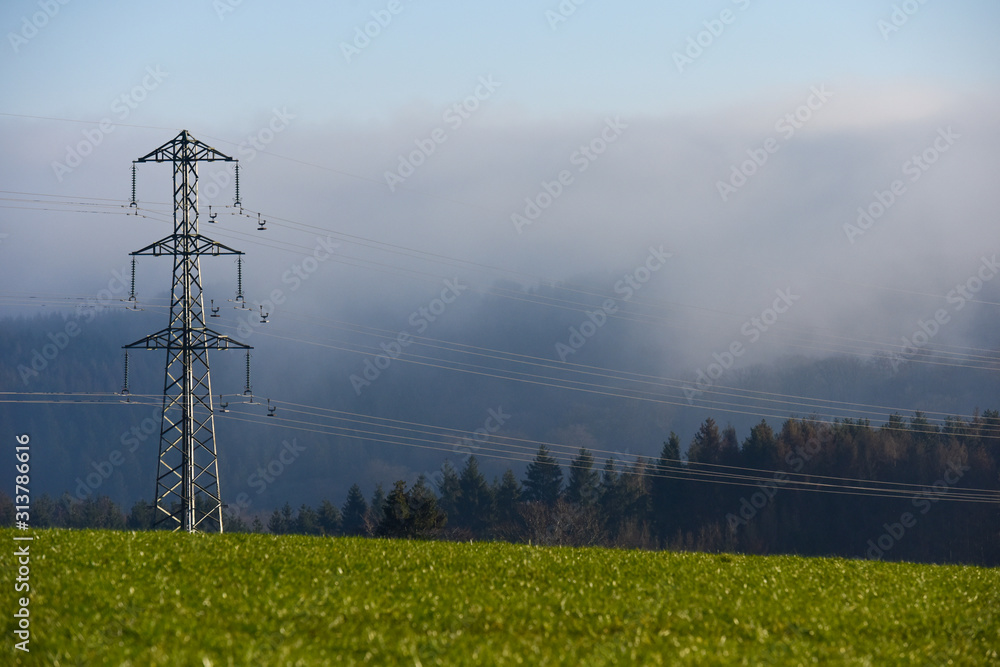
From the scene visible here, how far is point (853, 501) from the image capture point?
445 ft

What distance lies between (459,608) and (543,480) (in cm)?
14876

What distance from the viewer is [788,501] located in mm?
138750

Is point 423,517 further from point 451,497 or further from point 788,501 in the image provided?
point 451,497

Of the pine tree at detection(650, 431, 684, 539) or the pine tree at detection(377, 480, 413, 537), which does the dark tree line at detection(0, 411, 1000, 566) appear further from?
the pine tree at detection(377, 480, 413, 537)

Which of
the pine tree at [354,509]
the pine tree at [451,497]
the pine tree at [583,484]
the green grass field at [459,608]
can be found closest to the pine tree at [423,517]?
the green grass field at [459,608]

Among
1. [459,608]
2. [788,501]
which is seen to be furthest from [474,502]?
[459,608]

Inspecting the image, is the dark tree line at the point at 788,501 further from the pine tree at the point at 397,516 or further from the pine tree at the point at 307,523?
the pine tree at the point at 397,516

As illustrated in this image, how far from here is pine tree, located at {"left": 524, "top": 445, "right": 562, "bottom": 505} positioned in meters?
162

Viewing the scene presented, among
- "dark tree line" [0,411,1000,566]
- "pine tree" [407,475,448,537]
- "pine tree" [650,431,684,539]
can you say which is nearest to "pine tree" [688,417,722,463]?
"dark tree line" [0,411,1000,566]

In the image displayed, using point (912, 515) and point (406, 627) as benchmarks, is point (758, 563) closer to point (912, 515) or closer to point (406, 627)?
point (406, 627)

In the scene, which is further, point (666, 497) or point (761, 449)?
point (666, 497)

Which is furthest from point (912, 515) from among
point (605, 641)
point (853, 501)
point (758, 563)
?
point (605, 641)

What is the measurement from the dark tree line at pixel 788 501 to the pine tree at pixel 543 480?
3.46 metres

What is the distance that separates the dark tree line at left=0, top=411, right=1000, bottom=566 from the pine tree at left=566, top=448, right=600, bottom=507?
0.53 m
